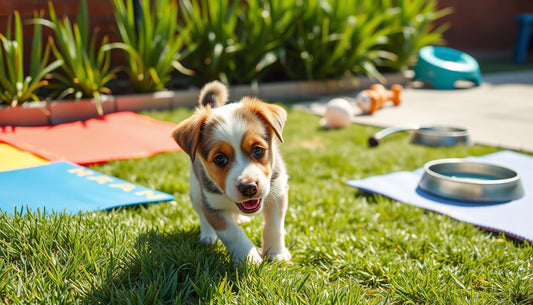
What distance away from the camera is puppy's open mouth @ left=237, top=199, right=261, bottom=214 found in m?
2.58

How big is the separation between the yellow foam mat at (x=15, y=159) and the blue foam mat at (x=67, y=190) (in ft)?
0.97

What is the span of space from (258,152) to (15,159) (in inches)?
117

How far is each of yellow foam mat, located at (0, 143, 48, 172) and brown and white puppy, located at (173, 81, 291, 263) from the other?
217 centimetres

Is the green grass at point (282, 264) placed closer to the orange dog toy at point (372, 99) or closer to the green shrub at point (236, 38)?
the orange dog toy at point (372, 99)

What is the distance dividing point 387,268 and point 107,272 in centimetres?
142

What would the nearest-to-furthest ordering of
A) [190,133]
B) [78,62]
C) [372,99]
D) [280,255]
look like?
[190,133]
[280,255]
[78,62]
[372,99]

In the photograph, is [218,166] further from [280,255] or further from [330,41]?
[330,41]

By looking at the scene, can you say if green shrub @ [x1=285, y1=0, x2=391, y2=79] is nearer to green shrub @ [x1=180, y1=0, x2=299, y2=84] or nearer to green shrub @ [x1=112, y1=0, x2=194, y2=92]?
green shrub @ [x1=180, y1=0, x2=299, y2=84]

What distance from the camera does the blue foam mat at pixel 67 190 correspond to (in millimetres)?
3418

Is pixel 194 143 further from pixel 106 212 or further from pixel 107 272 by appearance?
pixel 106 212

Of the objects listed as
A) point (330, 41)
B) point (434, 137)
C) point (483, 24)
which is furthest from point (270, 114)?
point (483, 24)

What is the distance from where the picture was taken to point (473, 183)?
146 inches

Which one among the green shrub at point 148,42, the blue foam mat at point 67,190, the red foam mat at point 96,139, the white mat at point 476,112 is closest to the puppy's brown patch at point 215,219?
the blue foam mat at point 67,190

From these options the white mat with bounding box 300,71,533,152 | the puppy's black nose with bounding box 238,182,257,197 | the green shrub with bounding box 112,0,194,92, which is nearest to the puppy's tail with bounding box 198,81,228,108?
the puppy's black nose with bounding box 238,182,257,197
